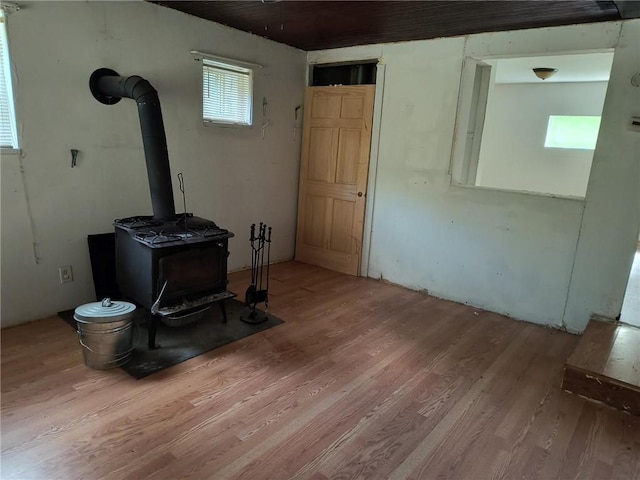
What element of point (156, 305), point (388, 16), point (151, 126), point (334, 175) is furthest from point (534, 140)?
point (156, 305)

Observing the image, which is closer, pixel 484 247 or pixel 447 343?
pixel 447 343

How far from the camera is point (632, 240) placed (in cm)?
302

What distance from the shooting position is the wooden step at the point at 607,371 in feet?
7.73

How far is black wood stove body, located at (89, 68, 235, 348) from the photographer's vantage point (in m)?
2.67

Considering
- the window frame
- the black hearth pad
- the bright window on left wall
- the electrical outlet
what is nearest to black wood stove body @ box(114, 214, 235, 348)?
the black hearth pad

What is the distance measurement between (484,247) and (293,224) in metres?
2.21

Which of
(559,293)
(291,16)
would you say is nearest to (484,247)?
(559,293)

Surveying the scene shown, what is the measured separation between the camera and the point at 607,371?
8.11ft

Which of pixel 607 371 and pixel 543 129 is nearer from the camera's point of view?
pixel 607 371

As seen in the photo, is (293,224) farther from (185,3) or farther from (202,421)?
(202,421)

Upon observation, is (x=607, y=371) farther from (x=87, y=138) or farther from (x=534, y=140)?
(x=534, y=140)

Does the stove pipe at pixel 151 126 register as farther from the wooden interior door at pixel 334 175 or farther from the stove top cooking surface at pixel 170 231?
the wooden interior door at pixel 334 175

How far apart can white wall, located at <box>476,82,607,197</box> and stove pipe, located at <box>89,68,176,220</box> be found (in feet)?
15.9

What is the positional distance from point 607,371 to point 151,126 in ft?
10.9
